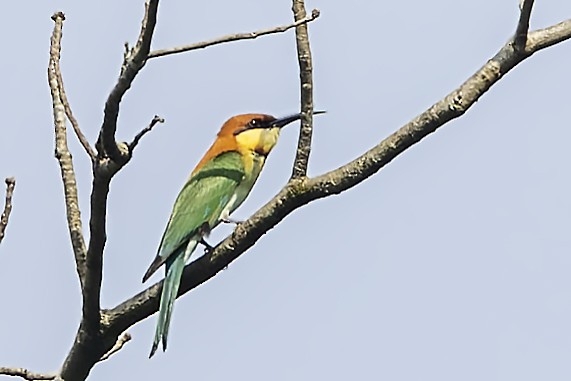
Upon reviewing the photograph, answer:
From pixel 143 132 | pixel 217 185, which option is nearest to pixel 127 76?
pixel 143 132

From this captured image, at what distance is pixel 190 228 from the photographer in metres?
4.86

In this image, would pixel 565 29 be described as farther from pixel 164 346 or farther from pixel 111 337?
pixel 164 346

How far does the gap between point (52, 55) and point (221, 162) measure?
7.73 feet

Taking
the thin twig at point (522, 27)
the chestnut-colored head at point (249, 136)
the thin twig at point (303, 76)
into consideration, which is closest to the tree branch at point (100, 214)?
the thin twig at point (303, 76)

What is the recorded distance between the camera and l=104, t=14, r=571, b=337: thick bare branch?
9.17 ft

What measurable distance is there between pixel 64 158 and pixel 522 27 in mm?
1476

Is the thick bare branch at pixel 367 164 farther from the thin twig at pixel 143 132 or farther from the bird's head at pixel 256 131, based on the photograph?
the bird's head at pixel 256 131

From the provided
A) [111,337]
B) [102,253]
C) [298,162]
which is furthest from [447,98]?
[111,337]

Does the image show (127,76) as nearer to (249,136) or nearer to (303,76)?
(303,76)

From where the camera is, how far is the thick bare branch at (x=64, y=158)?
3.21 metres

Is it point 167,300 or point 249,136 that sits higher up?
point 249,136

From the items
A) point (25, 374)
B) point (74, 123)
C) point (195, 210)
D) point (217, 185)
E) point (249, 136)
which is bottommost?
point (25, 374)

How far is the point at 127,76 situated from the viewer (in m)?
2.53

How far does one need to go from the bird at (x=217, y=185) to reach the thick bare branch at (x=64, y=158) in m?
0.77
